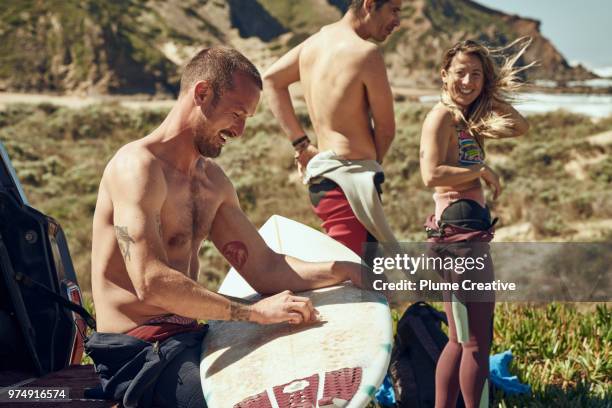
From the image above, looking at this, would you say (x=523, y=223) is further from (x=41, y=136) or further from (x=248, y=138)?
(x=41, y=136)

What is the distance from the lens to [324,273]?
3.29 m

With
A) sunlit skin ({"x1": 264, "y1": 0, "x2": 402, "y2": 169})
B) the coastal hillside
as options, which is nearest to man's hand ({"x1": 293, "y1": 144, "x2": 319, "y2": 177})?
sunlit skin ({"x1": 264, "y1": 0, "x2": 402, "y2": 169})

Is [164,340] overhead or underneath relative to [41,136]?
underneath

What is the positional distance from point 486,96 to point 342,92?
748 mm

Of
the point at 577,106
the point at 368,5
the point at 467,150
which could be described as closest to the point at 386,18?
the point at 368,5

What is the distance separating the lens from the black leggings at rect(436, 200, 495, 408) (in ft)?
11.1

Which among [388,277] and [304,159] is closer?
[388,277]

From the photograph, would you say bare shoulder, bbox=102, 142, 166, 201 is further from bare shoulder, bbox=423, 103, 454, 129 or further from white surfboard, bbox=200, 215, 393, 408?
bare shoulder, bbox=423, 103, 454, 129

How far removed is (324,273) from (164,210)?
74cm

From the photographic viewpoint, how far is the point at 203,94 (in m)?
2.94

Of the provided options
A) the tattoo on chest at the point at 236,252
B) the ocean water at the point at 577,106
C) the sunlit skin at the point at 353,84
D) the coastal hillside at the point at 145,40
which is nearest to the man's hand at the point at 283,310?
the tattoo on chest at the point at 236,252

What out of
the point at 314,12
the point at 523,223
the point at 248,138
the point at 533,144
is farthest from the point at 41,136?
the point at 314,12

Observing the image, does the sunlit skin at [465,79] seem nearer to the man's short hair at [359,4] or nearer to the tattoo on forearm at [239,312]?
the man's short hair at [359,4]

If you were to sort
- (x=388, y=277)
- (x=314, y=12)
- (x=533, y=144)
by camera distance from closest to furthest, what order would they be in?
1. (x=388, y=277)
2. (x=533, y=144)
3. (x=314, y=12)
